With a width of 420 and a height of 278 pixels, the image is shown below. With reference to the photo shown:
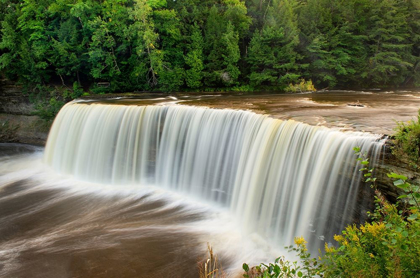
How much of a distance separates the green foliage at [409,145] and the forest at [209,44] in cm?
1432

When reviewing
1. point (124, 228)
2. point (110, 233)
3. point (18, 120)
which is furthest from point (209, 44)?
point (110, 233)

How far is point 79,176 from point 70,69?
9.92 m

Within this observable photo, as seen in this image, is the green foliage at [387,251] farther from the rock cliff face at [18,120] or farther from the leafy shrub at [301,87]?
the rock cliff face at [18,120]

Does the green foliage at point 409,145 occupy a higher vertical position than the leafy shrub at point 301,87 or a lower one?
lower

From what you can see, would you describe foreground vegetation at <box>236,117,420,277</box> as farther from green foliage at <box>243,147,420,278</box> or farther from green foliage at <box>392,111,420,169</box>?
green foliage at <box>392,111,420,169</box>

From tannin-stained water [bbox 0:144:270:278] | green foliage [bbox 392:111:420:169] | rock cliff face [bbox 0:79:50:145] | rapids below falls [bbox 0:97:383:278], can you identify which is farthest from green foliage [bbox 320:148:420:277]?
rock cliff face [bbox 0:79:50:145]

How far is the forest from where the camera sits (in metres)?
17.7

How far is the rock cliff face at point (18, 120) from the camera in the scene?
16.5 m

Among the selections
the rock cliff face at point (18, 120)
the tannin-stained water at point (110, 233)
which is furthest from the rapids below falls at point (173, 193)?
the rock cliff face at point (18, 120)

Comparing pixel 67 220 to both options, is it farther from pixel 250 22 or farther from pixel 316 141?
pixel 250 22

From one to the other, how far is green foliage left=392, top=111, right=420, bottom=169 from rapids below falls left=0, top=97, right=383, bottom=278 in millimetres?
431

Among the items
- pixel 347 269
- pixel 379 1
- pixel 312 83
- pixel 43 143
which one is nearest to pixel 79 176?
pixel 43 143

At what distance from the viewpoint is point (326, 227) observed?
239 inches

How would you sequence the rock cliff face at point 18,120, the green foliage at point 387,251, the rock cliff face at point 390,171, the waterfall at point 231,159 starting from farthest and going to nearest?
1. the rock cliff face at point 18,120
2. the waterfall at point 231,159
3. the rock cliff face at point 390,171
4. the green foliage at point 387,251
